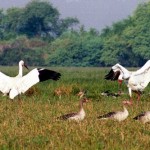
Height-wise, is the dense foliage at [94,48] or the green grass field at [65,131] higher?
the green grass field at [65,131]

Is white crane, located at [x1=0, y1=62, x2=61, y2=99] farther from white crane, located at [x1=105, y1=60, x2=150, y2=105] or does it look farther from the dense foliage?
the dense foliage

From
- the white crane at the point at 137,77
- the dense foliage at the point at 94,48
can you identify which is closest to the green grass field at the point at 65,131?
the white crane at the point at 137,77

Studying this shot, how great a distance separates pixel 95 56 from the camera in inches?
3189

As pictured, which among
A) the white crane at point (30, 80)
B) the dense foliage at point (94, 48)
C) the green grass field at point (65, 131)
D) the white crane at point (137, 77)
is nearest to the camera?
the green grass field at point (65, 131)

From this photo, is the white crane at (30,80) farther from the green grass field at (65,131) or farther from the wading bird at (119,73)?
the wading bird at (119,73)

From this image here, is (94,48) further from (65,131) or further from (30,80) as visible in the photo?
(65,131)

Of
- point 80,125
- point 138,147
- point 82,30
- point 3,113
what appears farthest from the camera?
point 82,30

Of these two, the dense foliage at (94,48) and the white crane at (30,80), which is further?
the dense foliage at (94,48)

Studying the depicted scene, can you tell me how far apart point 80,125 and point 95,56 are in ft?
234

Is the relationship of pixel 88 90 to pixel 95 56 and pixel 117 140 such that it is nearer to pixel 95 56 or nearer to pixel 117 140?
pixel 117 140

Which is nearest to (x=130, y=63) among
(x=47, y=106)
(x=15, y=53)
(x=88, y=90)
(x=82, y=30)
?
(x=15, y=53)

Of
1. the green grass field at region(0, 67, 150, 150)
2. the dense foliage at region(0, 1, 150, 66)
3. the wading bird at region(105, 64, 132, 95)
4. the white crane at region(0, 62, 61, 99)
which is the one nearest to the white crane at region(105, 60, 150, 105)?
the wading bird at region(105, 64, 132, 95)

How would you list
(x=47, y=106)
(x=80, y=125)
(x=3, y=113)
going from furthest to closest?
1. (x=47, y=106)
2. (x=3, y=113)
3. (x=80, y=125)

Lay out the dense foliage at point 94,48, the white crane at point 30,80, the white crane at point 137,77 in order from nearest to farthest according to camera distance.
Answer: the white crane at point 30,80 → the white crane at point 137,77 → the dense foliage at point 94,48
